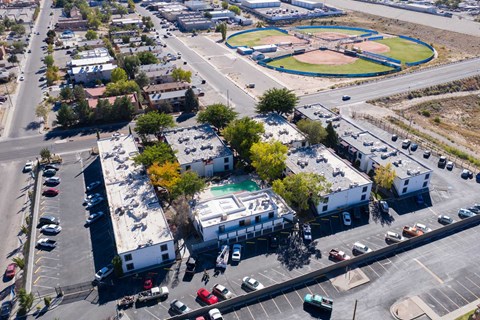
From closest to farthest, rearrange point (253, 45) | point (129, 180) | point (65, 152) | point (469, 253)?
point (469, 253)
point (129, 180)
point (65, 152)
point (253, 45)

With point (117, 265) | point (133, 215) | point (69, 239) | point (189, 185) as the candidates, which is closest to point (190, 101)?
point (189, 185)

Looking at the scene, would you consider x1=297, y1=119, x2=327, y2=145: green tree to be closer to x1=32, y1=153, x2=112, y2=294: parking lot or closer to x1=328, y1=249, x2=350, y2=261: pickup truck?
x1=328, y1=249, x2=350, y2=261: pickup truck

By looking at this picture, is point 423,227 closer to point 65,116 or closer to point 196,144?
point 196,144

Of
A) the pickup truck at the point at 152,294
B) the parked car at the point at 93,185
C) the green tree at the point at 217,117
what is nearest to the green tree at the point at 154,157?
the parked car at the point at 93,185

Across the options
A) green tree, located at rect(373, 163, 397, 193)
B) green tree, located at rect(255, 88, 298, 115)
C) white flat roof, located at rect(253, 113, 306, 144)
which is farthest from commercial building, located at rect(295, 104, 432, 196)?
white flat roof, located at rect(253, 113, 306, 144)

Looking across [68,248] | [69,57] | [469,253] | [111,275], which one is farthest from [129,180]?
[69,57]

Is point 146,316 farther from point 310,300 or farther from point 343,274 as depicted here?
point 343,274
